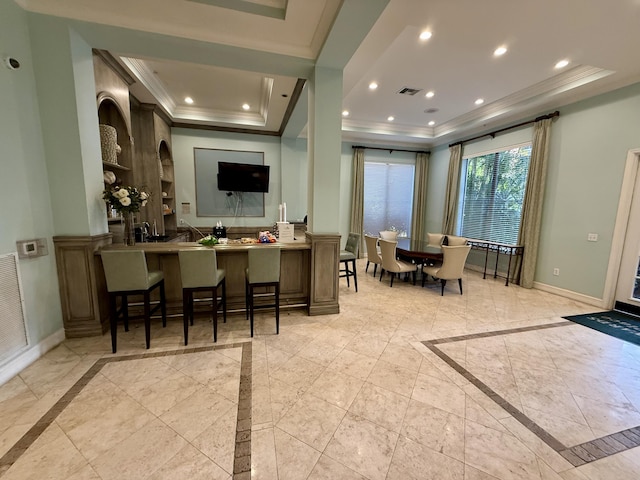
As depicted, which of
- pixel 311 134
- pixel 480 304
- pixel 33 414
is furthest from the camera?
pixel 480 304

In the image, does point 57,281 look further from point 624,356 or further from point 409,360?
point 624,356

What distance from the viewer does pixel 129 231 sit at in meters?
3.39

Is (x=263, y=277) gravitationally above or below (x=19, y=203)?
below

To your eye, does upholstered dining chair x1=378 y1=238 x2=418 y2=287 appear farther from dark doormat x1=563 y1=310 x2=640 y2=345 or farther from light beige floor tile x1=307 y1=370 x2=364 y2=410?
light beige floor tile x1=307 y1=370 x2=364 y2=410

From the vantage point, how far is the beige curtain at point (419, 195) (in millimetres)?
7184

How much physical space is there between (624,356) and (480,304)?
1487 millimetres

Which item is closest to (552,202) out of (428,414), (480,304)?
(480,304)

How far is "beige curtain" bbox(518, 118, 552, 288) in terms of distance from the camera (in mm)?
4410

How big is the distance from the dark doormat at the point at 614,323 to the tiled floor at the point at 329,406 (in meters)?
0.23

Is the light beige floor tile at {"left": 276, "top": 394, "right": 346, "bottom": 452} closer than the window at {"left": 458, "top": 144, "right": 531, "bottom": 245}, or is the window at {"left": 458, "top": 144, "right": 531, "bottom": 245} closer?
the light beige floor tile at {"left": 276, "top": 394, "right": 346, "bottom": 452}

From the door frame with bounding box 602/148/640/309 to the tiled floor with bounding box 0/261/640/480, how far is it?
127 cm

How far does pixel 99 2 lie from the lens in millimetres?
2385

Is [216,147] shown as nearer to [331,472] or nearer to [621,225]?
[331,472]

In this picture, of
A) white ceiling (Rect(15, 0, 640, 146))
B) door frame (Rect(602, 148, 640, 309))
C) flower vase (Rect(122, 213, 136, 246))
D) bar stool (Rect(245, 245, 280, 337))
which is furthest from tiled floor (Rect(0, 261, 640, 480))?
white ceiling (Rect(15, 0, 640, 146))
